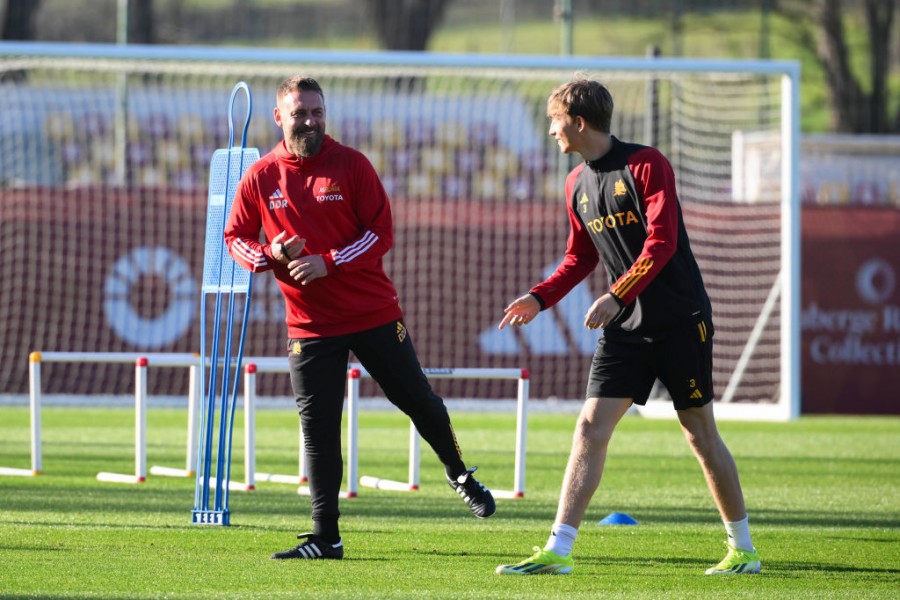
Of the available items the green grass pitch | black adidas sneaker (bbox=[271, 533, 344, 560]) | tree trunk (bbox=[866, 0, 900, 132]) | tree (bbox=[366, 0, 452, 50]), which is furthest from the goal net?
tree trunk (bbox=[866, 0, 900, 132])

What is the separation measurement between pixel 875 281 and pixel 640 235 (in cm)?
1300

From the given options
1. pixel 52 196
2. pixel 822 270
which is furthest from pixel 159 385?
pixel 822 270

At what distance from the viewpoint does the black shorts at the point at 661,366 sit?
652 centimetres

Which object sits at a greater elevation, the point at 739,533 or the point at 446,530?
the point at 739,533

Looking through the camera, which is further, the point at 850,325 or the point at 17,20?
the point at 17,20

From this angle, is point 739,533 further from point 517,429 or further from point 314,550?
point 517,429

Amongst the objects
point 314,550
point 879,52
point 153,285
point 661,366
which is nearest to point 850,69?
point 879,52

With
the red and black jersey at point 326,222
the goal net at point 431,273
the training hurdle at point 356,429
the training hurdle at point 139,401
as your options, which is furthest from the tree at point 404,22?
the red and black jersey at point 326,222

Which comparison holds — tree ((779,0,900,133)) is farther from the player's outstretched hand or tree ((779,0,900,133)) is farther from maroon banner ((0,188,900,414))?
the player's outstretched hand

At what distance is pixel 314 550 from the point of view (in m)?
6.96

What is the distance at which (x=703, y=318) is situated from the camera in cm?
659

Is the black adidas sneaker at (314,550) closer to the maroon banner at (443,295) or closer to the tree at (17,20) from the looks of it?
the maroon banner at (443,295)

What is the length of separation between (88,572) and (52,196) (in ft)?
39.6

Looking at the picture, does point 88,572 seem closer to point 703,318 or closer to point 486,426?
point 703,318
